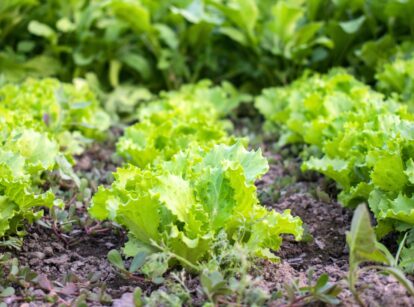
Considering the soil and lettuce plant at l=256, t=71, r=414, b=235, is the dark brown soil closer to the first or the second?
the soil

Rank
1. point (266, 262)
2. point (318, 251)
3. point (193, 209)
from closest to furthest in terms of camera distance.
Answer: point (193, 209) < point (266, 262) < point (318, 251)

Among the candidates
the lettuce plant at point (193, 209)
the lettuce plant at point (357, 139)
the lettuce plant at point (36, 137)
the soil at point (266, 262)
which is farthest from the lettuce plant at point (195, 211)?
the lettuce plant at point (357, 139)

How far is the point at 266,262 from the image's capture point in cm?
254

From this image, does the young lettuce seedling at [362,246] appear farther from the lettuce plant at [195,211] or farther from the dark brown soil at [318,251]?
the lettuce plant at [195,211]

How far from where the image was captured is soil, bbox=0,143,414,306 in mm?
2303

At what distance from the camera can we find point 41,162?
2871 millimetres

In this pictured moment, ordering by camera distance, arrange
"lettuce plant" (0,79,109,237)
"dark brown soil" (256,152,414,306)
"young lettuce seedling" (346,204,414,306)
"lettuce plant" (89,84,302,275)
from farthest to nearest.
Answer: "lettuce plant" (0,79,109,237) → "lettuce plant" (89,84,302,275) → "dark brown soil" (256,152,414,306) → "young lettuce seedling" (346,204,414,306)

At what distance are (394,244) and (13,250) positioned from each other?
163 centimetres

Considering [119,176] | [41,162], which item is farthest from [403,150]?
[41,162]

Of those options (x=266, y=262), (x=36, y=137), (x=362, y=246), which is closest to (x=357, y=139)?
(x=266, y=262)

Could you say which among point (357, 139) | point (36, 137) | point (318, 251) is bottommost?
point (318, 251)

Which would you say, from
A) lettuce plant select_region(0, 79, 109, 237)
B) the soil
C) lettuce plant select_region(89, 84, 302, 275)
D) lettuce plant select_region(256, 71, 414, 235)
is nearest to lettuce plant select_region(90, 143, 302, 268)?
lettuce plant select_region(89, 84, 302, 275)

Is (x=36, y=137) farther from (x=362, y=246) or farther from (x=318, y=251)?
(x=362, y=246)

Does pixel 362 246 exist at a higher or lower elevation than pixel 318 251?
higher
